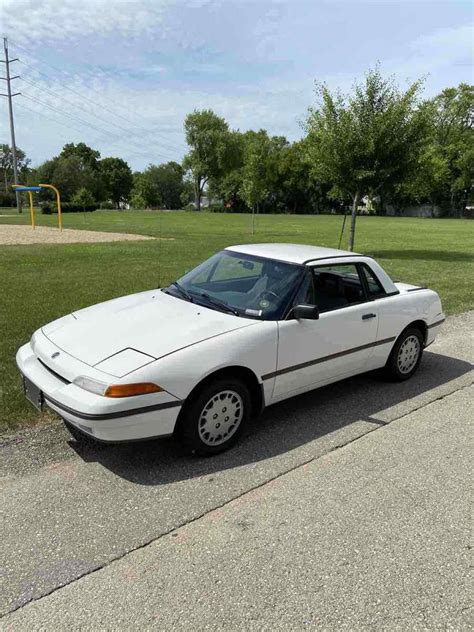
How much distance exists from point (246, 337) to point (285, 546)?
1.48 metres

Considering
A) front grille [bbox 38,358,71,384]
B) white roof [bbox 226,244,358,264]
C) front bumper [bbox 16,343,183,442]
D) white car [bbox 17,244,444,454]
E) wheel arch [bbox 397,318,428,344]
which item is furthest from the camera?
wheel arch [bbox 397,318,428,344]

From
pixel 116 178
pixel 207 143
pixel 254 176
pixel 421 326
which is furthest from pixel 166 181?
pixel 421 326

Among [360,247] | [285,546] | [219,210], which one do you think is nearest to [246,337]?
[285,546]

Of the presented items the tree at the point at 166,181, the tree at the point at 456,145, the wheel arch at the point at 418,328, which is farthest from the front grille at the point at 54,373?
Result: the tree at the point at 166,181

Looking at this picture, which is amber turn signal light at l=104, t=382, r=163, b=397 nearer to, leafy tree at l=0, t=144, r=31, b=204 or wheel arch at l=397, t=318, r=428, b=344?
wheel arch at l=397, t=318, r=428, b=344

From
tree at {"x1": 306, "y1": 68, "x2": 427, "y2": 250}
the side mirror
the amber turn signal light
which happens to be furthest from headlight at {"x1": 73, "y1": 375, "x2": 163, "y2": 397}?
tree at {"x1": 306, "y1": 68, "x2": 427, "y2": 250}

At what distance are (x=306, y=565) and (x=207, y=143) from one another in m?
89.7

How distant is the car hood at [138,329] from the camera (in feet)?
11.2

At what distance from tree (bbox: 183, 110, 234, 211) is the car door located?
8537 centimetres

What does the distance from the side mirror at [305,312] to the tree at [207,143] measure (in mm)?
86081

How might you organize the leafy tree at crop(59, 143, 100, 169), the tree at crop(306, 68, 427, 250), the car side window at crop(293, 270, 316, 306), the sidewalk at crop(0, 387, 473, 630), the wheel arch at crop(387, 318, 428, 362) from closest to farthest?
the sidewalk at crop(0, 387, 473, 630) < the car side window at crop(293, 270, 316, 306) < the wheel arch at crop(387, 318, 428, 362) < the tree at crop(306, 68, 427, 250) < the leafy tree at crop(59, 143, 100, 169)

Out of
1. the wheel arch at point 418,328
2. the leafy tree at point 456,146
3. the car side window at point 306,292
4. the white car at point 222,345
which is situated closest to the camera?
the white car at point 222,345

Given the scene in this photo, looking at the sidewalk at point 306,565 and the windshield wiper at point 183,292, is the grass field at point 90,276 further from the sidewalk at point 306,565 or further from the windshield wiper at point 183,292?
the sidewalk at point 306,565

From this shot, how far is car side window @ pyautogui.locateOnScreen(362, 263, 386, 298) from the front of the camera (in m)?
4.91
